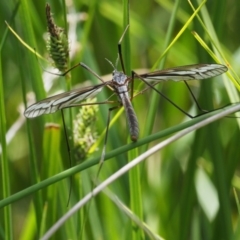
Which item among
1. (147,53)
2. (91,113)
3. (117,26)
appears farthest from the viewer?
(147,53)

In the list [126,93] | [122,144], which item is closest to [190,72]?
[126,93]

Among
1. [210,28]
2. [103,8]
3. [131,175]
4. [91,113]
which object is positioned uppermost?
[103,8]

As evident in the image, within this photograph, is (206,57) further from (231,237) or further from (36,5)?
(36,5)

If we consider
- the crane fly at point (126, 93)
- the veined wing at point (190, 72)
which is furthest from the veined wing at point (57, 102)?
the veined wing at point (190, 72)

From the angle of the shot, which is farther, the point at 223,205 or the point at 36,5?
the point at 36,5

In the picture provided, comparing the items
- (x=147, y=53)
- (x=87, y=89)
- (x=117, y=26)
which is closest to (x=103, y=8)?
(x=117, y=26)

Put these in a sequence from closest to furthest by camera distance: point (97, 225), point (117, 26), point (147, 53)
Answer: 1. point (97, 225)
2. point (117, 26)
3. point (147, 53)

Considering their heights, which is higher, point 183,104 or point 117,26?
point 117,26

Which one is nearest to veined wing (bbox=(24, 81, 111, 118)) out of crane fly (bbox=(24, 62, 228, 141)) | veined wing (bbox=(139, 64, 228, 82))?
crane fly (bbox=(24, 62, 228, 141))
